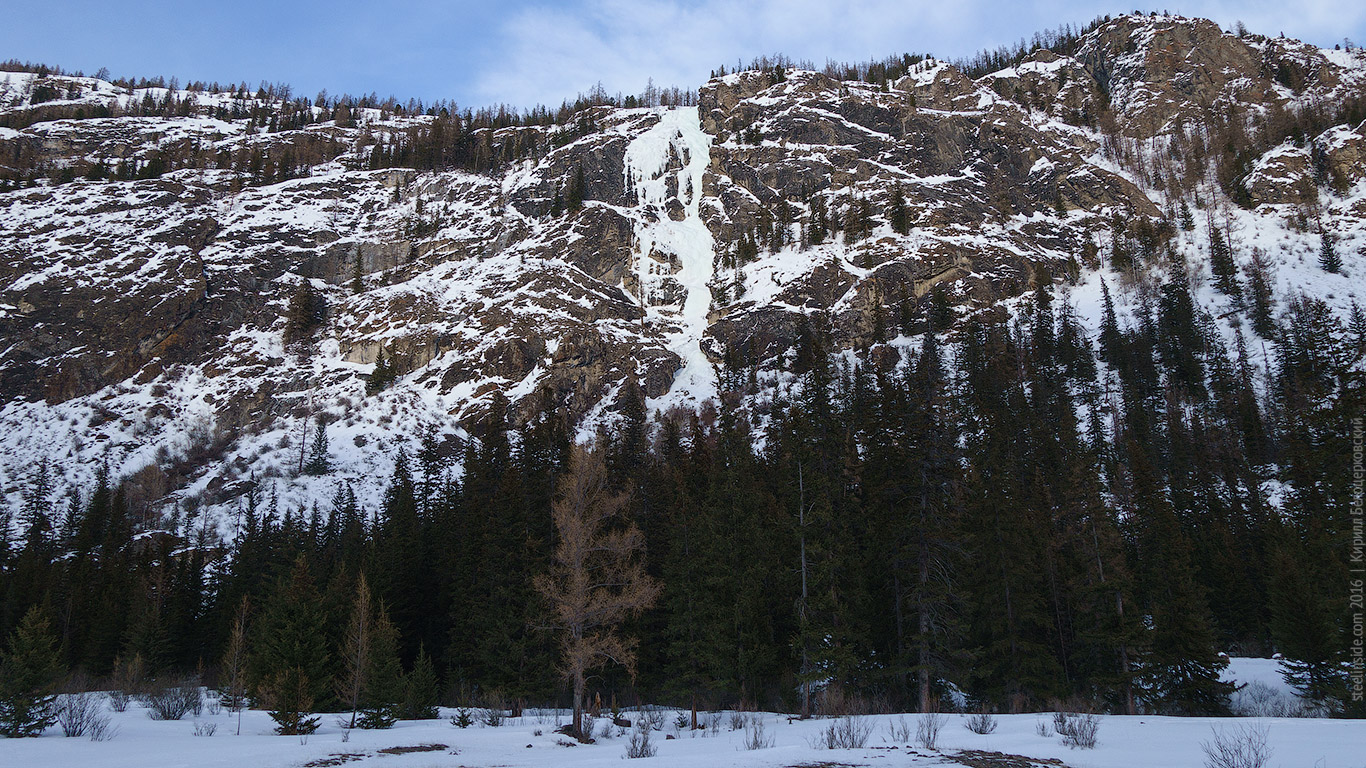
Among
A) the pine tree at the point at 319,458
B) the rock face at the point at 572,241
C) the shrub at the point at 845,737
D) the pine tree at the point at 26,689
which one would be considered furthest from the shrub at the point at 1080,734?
the pine tree at the point at 319,458

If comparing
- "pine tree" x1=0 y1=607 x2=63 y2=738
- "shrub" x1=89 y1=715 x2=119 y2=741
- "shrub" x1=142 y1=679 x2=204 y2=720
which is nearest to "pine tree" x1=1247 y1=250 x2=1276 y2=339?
"shrub" x1=142 y1=679 x2=204 y2=720

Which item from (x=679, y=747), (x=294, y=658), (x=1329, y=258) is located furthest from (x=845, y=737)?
(x=1329, y=258)

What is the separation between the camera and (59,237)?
99.6 metres

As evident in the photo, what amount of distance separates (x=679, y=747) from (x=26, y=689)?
17024 mm

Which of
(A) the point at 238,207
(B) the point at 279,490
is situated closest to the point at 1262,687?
(B) the point at 279,490

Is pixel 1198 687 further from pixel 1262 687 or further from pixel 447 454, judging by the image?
pixel 447 454

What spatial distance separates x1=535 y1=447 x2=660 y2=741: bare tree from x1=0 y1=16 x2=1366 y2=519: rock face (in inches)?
2264

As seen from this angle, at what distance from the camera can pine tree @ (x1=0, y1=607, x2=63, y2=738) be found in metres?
17.5

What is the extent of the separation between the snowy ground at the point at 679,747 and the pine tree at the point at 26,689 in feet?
2.12

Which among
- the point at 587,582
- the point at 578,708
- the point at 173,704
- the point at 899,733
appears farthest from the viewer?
the point at 173,704

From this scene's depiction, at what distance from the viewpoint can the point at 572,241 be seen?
352 ft

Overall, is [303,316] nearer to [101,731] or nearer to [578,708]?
[101,731]

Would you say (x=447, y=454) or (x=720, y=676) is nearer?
(x=720, y=676)

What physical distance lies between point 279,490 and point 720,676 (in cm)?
5768
